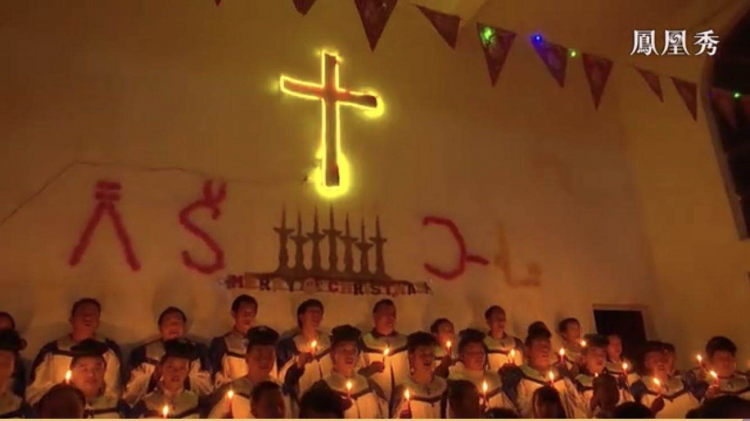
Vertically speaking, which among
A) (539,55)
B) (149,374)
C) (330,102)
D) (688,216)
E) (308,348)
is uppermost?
(539,55)

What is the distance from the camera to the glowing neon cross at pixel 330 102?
409 cm

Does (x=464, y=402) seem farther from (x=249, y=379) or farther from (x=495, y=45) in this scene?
(x=495, y=45)

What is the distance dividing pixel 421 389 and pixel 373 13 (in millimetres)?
2100

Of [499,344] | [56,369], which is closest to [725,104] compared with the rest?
[499,344]

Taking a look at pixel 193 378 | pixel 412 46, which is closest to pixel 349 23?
pixel 412 46

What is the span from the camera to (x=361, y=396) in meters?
3.38

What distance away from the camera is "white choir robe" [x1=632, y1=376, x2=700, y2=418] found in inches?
153

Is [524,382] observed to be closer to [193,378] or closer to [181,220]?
[193,378]

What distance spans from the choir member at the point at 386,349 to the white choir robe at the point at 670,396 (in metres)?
1.44

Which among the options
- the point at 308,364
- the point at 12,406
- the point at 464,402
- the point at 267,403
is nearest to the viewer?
the point at 267,403

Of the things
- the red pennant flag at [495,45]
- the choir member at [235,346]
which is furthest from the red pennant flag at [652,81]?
the choir member at [235,346]

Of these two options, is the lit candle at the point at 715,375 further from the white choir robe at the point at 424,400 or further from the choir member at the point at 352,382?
the choir member at the point at 352,382

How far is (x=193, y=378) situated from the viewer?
10.7 ft

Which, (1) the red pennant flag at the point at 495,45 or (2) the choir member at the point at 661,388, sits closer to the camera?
(2) the choir member at the point at 661,388
